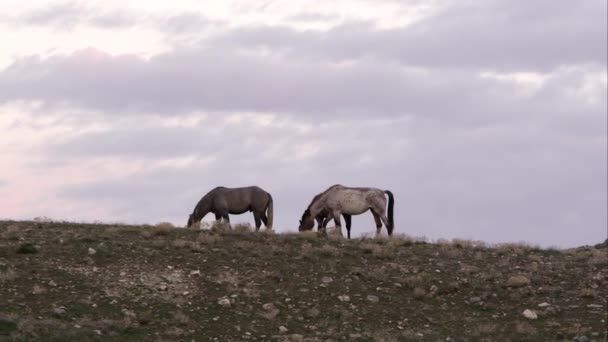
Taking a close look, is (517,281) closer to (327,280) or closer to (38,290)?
(327,280)

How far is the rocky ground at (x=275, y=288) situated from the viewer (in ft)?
72.8

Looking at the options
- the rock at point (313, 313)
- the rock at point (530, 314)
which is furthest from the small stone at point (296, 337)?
the rock at point (530, 314)

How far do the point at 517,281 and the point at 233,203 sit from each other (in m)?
12.3

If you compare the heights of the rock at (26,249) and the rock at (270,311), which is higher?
the rock at (26,249)

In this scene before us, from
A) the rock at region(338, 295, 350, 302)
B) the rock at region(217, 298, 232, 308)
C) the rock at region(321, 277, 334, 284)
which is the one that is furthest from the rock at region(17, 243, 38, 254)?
the rock at region(338, 295, 350, 302)

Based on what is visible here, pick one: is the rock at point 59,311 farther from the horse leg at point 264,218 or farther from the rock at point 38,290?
the horse leg at point 264,218

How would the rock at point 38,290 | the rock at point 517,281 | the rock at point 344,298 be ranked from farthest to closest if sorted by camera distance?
the rock at point 517,281
the rock at point 344,298
the rock at point 38,290

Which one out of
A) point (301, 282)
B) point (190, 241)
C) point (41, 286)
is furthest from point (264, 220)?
point (41, 286)

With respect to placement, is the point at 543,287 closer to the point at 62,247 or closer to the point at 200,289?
the point at 200,289

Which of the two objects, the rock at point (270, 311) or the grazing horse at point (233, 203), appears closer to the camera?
the rock at point (270, 311)

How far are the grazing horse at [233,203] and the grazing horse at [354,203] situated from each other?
1828mm

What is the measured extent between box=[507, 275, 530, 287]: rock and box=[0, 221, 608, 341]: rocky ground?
3 cm

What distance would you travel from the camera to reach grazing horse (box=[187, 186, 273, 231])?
3562cm

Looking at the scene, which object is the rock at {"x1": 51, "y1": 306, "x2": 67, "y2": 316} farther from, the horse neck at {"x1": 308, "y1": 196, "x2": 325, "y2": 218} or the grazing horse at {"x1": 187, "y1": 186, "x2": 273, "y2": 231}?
the horse neck at {"x1": 308, "y1": 196, "x2": 325, "y2": 218}
